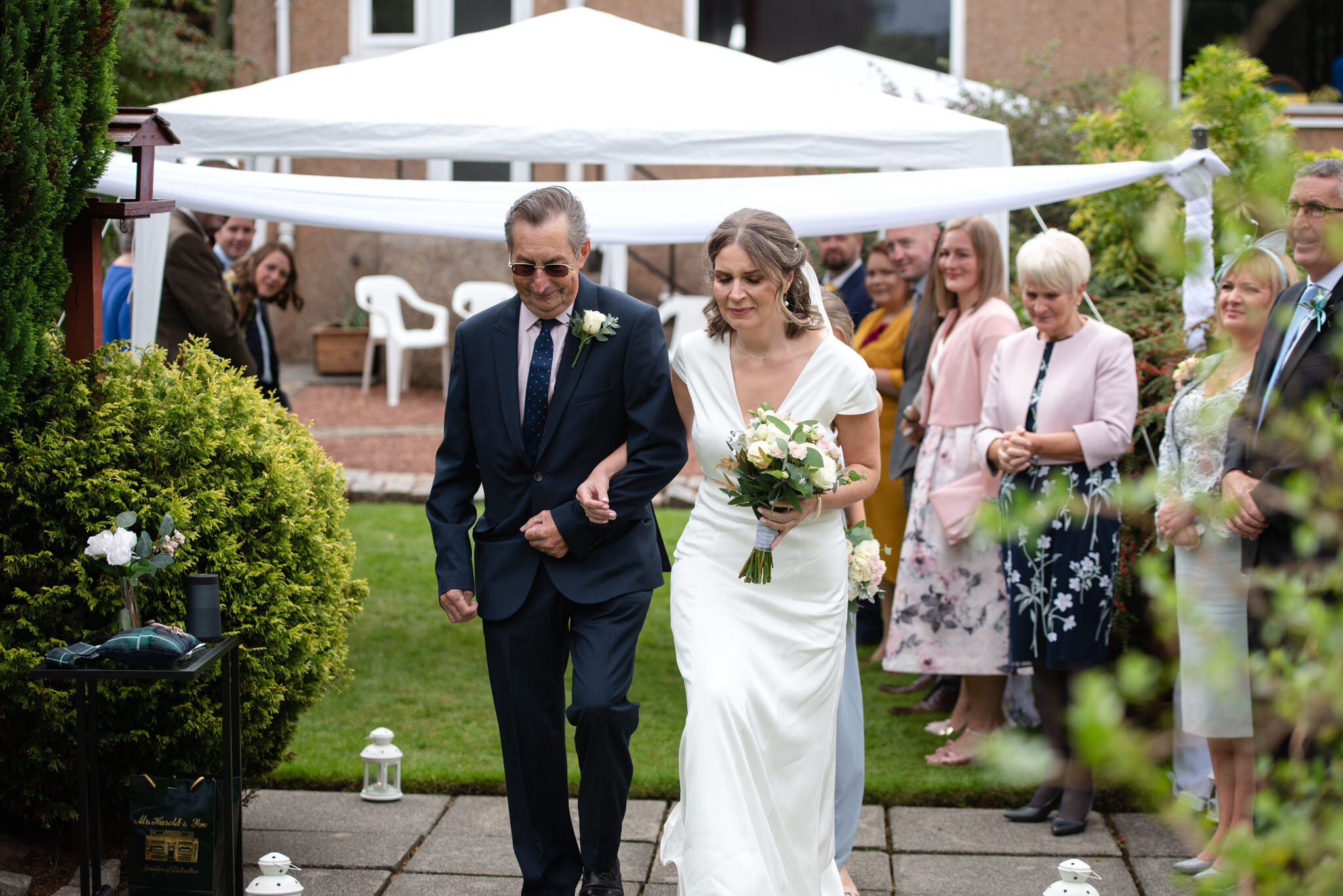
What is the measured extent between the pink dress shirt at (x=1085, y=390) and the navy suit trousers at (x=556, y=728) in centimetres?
183

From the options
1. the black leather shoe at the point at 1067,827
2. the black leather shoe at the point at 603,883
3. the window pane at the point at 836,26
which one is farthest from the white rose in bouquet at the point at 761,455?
the window pane at the point at 836,26

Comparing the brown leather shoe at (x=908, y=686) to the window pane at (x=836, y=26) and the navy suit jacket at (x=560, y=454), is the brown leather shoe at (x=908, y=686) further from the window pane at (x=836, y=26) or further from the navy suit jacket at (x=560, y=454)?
the window pane at (x=836, y=26)

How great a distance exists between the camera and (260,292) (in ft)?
24.6

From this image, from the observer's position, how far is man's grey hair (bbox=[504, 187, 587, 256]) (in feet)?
12.7

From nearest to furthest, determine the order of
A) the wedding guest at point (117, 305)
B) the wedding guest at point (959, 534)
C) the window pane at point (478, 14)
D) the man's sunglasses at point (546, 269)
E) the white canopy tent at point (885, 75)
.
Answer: the man's sunglasses at point (546, 269) < the wedding guest at point (959, 534) < the wedding guest at point (117, 305) < the white canopy tent at point (885, 75) < the window pane at point (478, 14)

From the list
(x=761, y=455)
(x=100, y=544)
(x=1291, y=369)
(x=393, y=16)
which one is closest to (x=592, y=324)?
(x=761, y=455)

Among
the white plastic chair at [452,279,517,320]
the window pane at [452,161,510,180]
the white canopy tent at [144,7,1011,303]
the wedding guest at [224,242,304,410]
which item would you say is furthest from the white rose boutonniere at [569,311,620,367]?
the window pane at [452,161,510,180]

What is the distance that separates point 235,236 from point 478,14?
817 cm

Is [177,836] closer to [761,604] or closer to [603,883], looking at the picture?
[603,883]

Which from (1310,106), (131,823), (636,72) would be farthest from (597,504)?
(1310,106)

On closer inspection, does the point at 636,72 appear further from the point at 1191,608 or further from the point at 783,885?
the point at 1191,608

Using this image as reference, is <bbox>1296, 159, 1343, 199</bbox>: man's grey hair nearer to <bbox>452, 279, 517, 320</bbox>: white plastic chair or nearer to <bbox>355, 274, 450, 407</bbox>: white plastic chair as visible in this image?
<bbox>452, 279, 517, 320</bbox>: white plastic chair

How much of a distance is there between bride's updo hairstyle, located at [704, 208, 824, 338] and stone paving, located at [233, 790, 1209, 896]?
1.89 meters

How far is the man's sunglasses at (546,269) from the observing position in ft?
12.8
